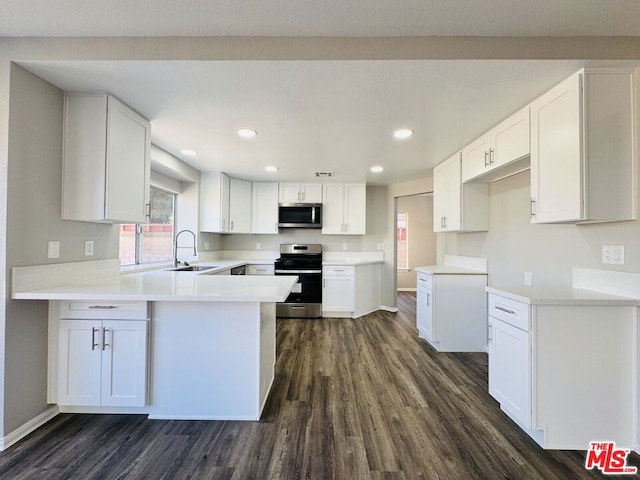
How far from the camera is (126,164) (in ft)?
7.30

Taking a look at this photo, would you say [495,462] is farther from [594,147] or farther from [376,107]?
[376,107]

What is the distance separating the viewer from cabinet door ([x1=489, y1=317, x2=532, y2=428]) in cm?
177

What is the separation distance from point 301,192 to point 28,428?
390 centimetres

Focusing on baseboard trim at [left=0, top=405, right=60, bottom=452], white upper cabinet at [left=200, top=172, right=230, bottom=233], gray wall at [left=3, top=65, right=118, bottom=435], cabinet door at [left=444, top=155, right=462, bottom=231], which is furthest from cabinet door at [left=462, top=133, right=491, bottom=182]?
baseboard trim at [left=0, top=405, right=60, bottom=452]

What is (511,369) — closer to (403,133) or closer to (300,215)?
(403,133)

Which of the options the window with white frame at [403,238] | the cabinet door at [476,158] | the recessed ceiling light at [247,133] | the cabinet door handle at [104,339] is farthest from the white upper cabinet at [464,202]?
the window with white frame at [403,238]

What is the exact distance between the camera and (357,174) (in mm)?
4316

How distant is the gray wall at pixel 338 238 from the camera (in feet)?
16.9

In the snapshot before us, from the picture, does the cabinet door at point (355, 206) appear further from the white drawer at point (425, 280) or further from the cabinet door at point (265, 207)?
the white drawer at point (425, 280)

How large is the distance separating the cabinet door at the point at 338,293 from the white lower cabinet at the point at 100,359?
290 cm

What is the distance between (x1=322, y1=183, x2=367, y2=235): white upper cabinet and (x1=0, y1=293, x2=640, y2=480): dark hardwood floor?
8.76 ft

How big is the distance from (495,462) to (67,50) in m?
3.35

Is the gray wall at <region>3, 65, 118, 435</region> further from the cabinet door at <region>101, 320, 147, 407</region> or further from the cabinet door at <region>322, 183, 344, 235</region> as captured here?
the cabinet door at <region>322, 183, 344, 235</region>

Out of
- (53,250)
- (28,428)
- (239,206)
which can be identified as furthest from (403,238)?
(28,428)
